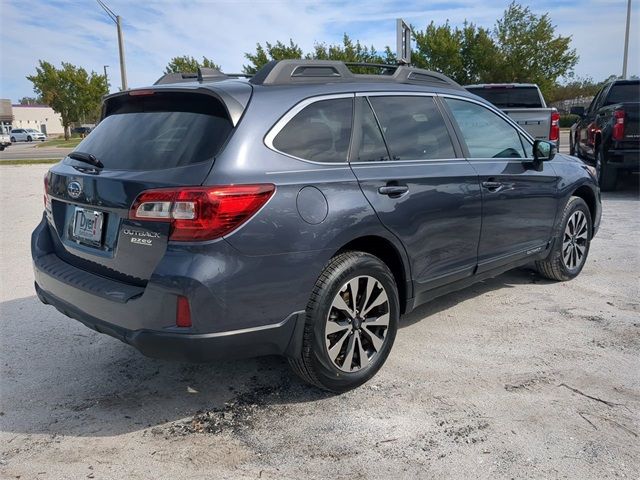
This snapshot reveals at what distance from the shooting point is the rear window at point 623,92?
1114 centimetres

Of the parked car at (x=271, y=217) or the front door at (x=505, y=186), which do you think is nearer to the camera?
the parked car at (x=271, y=217)

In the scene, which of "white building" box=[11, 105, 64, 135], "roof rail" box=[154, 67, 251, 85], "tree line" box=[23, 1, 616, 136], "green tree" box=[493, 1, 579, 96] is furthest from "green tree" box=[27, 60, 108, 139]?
"roof rail" box=[154, 67, 251, 85]

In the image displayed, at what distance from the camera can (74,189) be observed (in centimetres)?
307

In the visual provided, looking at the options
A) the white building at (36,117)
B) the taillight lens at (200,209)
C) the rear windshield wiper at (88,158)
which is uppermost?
the white building at (36,117)

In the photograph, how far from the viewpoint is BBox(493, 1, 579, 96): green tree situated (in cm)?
3391

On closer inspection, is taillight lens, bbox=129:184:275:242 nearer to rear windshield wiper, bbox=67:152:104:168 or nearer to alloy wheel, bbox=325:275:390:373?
rear windshield wiper, bbox=67:152:104:168

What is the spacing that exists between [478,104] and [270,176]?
7.42 ft

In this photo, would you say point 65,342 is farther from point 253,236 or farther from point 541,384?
point 541,384

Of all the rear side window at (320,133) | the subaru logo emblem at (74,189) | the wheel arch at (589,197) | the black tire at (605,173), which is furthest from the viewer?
the black tire at (605,173)

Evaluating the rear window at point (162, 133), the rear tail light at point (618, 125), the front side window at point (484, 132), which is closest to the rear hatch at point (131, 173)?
the rear window at point (162, 133)

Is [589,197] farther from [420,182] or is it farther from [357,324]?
[357,324]

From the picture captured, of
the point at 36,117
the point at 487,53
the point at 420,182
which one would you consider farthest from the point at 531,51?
the point at 36,117

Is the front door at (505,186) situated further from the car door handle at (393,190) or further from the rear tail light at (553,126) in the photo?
the rear tail light at (553,126)

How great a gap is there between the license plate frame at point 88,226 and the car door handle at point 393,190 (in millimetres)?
1538
